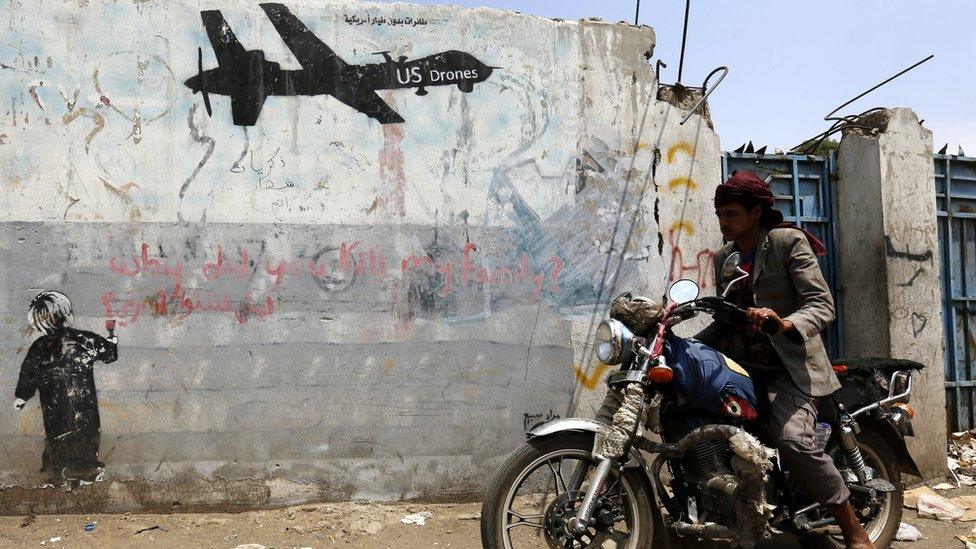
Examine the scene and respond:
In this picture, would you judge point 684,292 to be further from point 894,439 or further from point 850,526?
point 894,439

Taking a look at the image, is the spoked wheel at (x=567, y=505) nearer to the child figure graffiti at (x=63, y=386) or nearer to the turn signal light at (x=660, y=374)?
the turn signal light at (x=660, y=374)

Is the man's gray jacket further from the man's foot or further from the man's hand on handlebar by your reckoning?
the man's foot

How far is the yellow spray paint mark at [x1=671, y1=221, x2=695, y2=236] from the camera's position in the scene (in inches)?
181

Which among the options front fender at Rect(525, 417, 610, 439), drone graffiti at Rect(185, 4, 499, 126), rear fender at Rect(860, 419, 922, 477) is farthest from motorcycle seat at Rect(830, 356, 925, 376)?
drone graffiti at Rect(185, 4, 499, 126)

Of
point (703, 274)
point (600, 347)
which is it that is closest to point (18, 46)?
point (600, 347)

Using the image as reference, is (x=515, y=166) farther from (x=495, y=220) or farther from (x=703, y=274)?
(x=703, y=274)

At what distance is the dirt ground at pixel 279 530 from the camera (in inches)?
153

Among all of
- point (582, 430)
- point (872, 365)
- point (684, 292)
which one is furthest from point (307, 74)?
point (872, 365)

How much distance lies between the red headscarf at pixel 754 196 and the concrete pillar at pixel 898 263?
194cm

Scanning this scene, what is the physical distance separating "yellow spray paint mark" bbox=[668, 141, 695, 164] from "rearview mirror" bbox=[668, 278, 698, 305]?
68.8 inches

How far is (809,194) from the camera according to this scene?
513 cm

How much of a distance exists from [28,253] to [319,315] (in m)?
1.62

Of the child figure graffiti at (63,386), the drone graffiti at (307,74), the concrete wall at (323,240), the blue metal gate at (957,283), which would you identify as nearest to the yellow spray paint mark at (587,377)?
the concrete wall at (323,240)

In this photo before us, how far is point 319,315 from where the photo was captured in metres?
4.23
